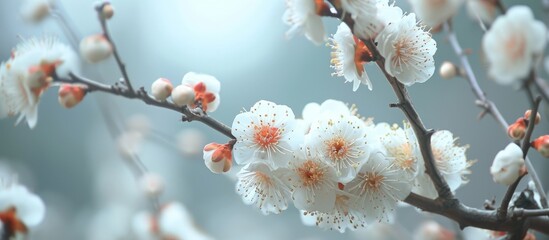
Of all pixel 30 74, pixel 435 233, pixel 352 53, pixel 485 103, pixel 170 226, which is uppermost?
pixel 30 74

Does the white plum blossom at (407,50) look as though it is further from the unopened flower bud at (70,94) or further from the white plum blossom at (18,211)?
the white plum blossom at (18,211)

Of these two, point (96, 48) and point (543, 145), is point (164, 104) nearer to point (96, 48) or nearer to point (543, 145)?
point (96, 48)

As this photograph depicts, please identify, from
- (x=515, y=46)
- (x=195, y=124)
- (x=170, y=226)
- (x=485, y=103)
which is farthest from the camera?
(x=195, y=124)

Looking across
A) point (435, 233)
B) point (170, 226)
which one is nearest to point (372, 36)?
point (435, 233)

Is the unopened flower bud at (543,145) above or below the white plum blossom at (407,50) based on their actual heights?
below

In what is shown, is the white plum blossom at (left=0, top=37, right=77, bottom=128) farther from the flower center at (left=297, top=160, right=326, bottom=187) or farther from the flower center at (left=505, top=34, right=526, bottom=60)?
the flower center at (left=505, top=34, right=526, bottom=60)

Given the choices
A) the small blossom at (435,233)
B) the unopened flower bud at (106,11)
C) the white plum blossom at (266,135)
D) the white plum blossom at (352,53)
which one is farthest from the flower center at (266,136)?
the small blossom at (435,233)
